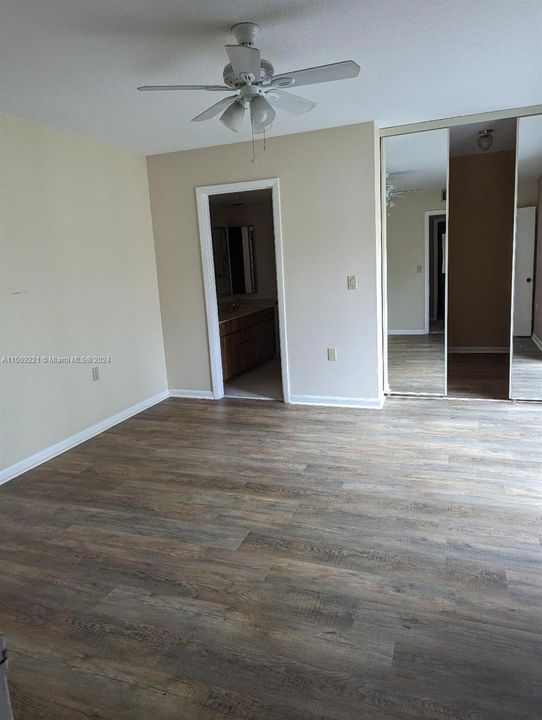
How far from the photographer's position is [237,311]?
6.58m

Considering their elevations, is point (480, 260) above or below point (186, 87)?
below

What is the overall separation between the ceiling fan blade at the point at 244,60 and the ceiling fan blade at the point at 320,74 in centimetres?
14

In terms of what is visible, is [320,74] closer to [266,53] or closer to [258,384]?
[266,53]

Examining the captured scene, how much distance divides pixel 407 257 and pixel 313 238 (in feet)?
3.04

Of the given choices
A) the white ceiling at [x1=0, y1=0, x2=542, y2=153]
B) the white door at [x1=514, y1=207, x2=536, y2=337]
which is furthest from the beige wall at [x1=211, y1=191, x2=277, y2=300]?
the white door at [x1=514, y1=207, x2=536, y2=337]

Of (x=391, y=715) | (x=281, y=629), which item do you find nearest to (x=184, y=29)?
(x=281, y=629)

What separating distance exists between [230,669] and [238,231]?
21.2 ft

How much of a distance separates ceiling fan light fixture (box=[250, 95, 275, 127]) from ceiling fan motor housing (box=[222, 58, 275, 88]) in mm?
97

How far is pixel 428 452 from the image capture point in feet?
11.6

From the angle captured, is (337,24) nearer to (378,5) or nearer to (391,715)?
(378,5)

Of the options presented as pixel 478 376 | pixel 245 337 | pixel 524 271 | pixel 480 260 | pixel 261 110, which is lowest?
pixel 478 376

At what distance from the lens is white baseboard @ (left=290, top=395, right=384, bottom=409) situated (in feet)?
15.2

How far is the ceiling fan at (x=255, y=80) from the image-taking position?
233 centimetres

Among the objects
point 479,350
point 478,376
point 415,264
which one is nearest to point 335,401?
point 415,264
